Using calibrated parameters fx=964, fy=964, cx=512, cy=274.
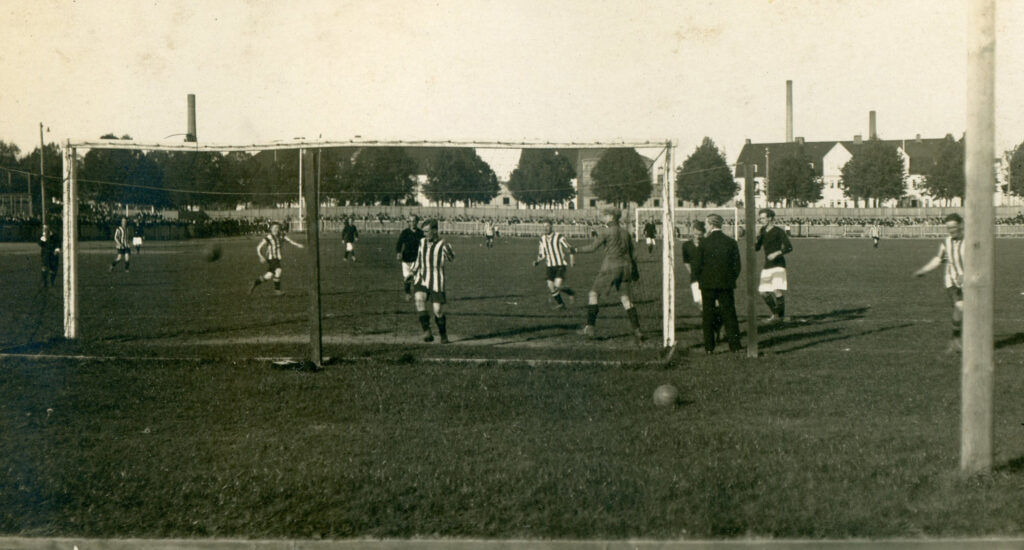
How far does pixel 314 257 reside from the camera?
10.7 m

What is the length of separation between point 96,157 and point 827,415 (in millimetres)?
29693

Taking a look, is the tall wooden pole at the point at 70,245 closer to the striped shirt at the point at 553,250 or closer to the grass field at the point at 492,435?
the grass field at the point at 492,435

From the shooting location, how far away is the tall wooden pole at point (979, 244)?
5.89m

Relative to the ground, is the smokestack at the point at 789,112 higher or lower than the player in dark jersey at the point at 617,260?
higher

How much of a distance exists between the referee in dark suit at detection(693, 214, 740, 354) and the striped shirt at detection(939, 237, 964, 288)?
2.70m

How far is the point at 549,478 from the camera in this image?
6199 millimetres

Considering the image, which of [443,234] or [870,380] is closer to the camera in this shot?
[870,380]

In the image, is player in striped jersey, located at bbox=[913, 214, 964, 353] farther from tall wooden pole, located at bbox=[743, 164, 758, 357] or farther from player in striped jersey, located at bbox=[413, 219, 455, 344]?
player in striped jersey, located at bbox=[413, 219, 455, 344]

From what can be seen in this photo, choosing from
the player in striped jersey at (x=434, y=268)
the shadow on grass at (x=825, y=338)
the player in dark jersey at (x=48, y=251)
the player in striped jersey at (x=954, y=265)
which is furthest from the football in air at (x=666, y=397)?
the player in dark jersey at (x=48, y=251)

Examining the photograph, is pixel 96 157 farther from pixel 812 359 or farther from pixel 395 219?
pixel 812 359

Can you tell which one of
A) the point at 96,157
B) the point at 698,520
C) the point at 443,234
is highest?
the point at 96,157

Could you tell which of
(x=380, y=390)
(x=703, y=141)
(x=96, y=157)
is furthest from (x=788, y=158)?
(x=380, y=390)

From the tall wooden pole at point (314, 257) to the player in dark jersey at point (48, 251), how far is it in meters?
14.0

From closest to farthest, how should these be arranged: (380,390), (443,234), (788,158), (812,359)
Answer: (380,390) → (812,359) → (443,234) → (788,158)
